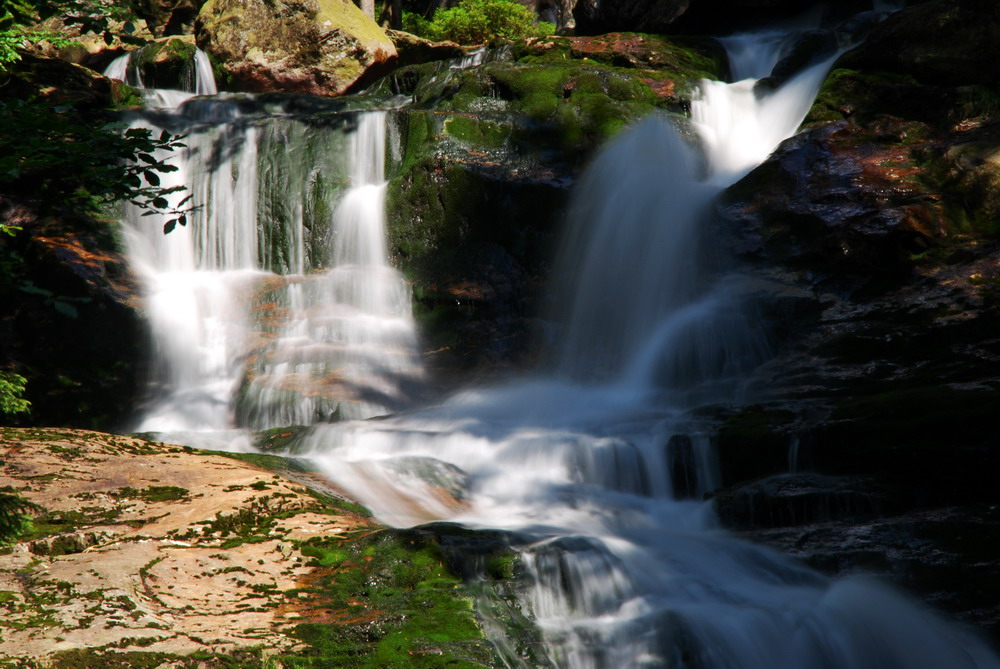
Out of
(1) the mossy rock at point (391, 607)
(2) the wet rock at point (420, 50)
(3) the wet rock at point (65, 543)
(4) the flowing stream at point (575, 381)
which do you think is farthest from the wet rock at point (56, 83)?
(1) the mossy rock at point (391, 607)

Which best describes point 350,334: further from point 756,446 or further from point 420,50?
point 420,50

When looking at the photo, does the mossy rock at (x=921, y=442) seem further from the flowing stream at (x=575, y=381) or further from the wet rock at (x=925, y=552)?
the flowing stream at (x=575, y=381)

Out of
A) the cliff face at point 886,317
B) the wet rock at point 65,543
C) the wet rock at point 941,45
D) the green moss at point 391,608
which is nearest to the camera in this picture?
the green moss at point 391,608

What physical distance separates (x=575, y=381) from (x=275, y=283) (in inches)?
172

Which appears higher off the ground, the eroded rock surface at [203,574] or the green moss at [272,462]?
the green moss at [272,462]

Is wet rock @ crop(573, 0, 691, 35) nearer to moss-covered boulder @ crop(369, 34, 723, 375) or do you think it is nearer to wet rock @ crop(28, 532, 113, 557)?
moss-covered boulder @ crop(369, 34, 723, 375)

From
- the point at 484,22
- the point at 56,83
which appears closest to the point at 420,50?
the point at 484,22

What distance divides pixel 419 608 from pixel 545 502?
2908mm

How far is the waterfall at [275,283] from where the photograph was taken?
32.5 ft

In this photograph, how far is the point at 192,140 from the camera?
1217cm

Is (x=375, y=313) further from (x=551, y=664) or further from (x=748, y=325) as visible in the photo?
(x=551, y=664)

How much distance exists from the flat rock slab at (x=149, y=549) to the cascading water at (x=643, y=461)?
110cm

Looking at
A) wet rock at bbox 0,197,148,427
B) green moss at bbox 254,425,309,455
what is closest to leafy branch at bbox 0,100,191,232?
green moss at bbox 254,425,309,455

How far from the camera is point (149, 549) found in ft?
13.7
